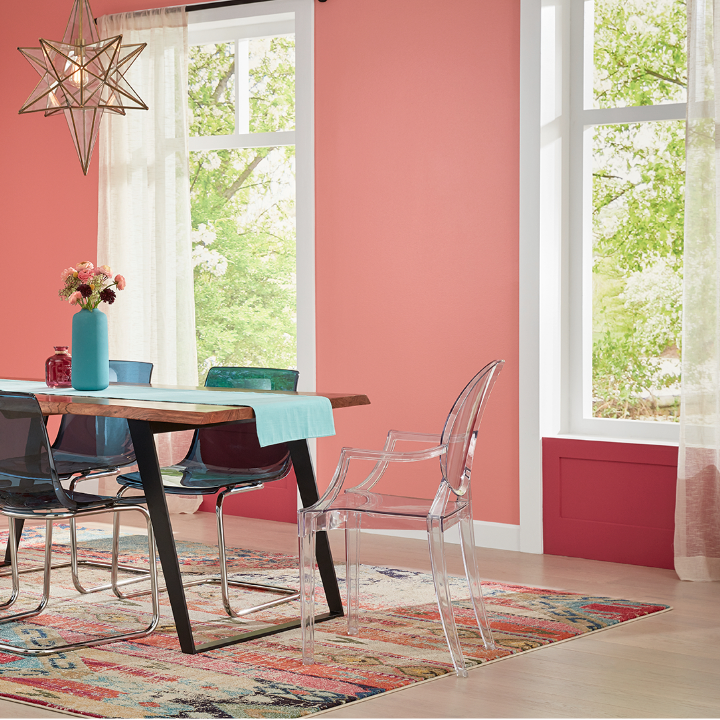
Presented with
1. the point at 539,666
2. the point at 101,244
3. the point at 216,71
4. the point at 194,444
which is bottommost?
the point at 539,666

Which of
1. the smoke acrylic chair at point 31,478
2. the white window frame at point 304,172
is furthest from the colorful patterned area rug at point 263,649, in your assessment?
the white window frame at point 304,172

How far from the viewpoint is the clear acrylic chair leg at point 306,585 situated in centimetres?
312

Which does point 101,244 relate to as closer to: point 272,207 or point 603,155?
point 272,207

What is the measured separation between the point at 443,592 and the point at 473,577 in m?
0.26

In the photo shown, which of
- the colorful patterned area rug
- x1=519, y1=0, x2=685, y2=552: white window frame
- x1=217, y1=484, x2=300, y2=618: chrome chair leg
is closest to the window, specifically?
x1=519, y1=0, x2=685, y2=552: white window frame

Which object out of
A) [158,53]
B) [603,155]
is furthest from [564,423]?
[158,53]

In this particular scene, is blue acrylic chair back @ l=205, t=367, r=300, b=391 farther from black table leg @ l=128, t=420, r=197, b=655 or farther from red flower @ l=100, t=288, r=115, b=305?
black table leg @ l=128, t=420, r=197, b=655

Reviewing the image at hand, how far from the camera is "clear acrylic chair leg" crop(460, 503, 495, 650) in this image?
321 centimetres

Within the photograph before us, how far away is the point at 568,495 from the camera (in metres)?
4.64

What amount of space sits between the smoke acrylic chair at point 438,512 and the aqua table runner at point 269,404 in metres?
0.17

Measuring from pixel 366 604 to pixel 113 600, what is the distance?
0.89 meters

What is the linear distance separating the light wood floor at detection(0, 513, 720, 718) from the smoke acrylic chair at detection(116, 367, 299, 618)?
3.18 ft

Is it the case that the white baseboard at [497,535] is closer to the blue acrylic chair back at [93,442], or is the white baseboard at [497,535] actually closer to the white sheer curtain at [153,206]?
the blue acrylic chair back at [93,442]

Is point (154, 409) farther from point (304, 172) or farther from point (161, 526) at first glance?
point (304, 172)
